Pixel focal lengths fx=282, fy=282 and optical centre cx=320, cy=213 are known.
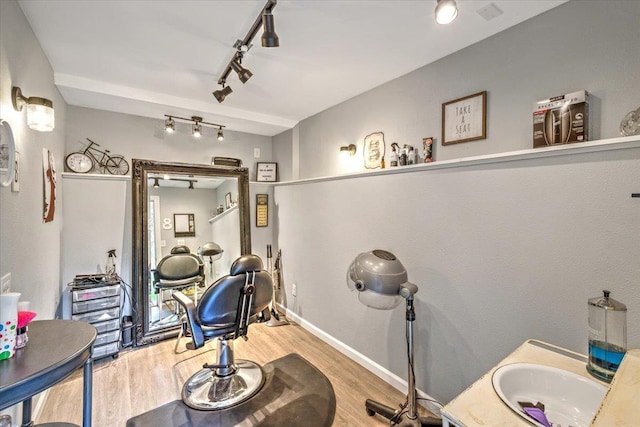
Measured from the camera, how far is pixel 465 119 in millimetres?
1951

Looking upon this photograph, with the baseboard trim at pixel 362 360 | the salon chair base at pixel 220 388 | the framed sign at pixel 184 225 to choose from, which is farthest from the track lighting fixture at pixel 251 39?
the baseboard trim at pixel 362 360

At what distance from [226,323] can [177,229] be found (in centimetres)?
159

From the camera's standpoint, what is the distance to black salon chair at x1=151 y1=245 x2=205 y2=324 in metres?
3.08

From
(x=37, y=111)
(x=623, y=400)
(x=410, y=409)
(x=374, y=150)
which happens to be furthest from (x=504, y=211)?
(x=37, y=111)

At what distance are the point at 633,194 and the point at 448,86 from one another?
1.24 metres

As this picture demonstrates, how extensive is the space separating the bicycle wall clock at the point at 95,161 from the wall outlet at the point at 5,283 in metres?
1.79

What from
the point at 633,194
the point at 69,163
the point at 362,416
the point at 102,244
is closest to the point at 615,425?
the point at 633,194

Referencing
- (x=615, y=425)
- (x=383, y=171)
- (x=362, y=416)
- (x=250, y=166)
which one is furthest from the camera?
(x=250, y=166)

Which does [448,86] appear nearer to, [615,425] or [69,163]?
[615,425]

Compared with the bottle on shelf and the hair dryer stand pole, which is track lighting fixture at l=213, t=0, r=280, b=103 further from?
the hair dryer stand pole

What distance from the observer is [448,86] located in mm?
2049

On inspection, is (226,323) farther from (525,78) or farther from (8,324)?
(525,78)

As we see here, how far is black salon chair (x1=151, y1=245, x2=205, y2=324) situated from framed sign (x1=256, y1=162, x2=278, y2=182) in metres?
1.36

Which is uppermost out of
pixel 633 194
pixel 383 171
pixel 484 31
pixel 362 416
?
pixel 484 31
